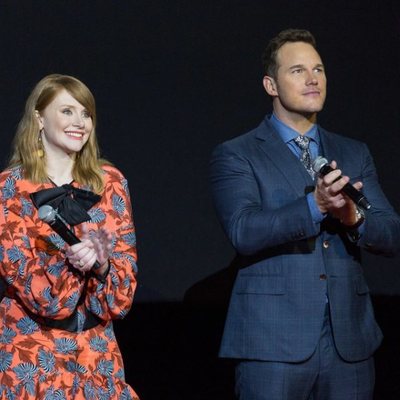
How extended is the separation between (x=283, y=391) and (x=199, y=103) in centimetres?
145

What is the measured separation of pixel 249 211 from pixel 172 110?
1063 mm

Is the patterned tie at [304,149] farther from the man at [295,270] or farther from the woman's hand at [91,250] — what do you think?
Answer: the woman's hand at [91,250]

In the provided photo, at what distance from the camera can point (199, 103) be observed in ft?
12.6

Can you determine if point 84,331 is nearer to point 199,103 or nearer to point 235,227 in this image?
point 235,227

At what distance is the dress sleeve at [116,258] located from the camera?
2.70 metres

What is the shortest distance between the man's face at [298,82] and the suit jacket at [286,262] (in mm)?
144

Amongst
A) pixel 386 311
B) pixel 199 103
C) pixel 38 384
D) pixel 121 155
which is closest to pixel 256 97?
pixel 199 103

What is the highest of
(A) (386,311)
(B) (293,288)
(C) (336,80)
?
(C) (336,80)

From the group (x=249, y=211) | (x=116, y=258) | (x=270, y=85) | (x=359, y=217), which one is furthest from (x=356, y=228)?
(x=116, y=258)

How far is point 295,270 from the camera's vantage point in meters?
2.84

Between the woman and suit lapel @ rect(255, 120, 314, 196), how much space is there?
47cm

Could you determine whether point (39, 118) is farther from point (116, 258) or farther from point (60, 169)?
point (116, 258)

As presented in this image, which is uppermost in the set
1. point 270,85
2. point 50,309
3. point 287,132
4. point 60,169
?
point 270,85

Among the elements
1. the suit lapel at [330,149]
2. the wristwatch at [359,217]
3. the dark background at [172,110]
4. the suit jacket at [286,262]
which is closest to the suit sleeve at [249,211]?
the suit jacket at [286,262]
